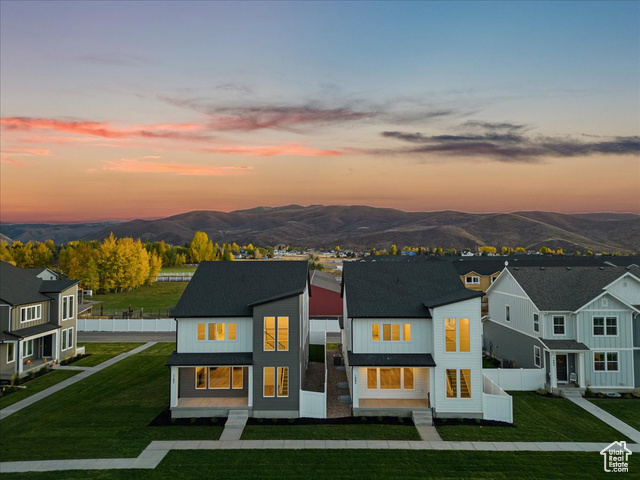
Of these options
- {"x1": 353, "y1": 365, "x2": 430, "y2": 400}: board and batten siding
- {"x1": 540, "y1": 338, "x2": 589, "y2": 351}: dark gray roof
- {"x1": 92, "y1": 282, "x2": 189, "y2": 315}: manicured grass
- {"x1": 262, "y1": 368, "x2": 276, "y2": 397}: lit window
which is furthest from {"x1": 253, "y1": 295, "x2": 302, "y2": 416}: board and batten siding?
{"x1": 92, "y1": 282, "x2": 189, "y2": 315}: manicured grass

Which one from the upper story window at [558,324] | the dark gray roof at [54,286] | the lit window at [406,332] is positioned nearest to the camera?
the lit window at [406,332]

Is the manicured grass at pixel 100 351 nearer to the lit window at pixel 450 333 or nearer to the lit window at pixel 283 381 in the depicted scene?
the lit window at pixel 283 381

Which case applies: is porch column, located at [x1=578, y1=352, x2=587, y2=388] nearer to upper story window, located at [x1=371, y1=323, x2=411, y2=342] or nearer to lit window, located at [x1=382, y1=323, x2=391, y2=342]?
upper story window, located at [x1=371, y1=323, x2=411, y2=342]

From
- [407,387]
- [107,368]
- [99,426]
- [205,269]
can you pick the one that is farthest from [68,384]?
[407,387]

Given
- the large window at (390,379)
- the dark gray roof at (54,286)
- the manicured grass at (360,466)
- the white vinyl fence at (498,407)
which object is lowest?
the manicured grass at (360,466)

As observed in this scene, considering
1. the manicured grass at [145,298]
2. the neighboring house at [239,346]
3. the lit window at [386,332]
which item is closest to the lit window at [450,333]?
the lit window at [386,332]

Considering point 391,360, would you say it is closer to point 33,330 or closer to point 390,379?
point 390,379
